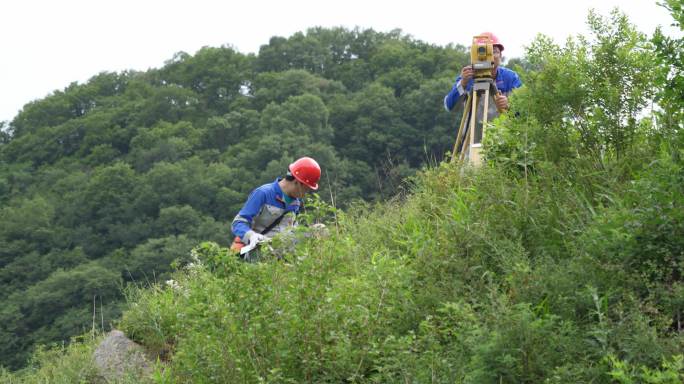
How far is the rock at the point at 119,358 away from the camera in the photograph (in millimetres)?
7652

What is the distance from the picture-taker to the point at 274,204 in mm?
8461

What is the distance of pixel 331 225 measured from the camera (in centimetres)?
800

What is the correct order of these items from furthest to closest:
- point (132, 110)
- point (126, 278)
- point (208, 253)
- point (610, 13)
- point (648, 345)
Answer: point (132, 110)
point (126, 278)
point (610, 13)
point (208, 253)
point (648, 345)

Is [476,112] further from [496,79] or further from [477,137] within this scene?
[496,79]

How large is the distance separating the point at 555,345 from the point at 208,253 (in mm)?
1911

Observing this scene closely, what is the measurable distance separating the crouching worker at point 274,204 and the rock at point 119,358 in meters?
1.12

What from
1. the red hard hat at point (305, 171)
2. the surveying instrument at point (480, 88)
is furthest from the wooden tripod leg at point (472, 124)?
the red hard hat at point (305, 171)

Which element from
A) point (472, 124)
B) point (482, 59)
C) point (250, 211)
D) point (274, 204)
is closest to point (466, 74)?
point (482, 59)

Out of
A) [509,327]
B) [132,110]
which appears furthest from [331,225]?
[132,110]

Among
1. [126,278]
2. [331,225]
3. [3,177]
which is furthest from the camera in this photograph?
[3,177]

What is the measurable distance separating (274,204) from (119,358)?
1.66 metres

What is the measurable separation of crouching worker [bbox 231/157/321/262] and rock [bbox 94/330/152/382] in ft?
3.68

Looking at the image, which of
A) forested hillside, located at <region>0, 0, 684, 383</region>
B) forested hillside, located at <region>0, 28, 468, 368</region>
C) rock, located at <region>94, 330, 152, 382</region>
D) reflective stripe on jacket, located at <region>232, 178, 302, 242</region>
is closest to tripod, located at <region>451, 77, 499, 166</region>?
forested hillside, located at <region>0, 0, 684, 383</region>

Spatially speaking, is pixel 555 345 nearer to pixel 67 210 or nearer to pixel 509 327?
pixel 509 327
